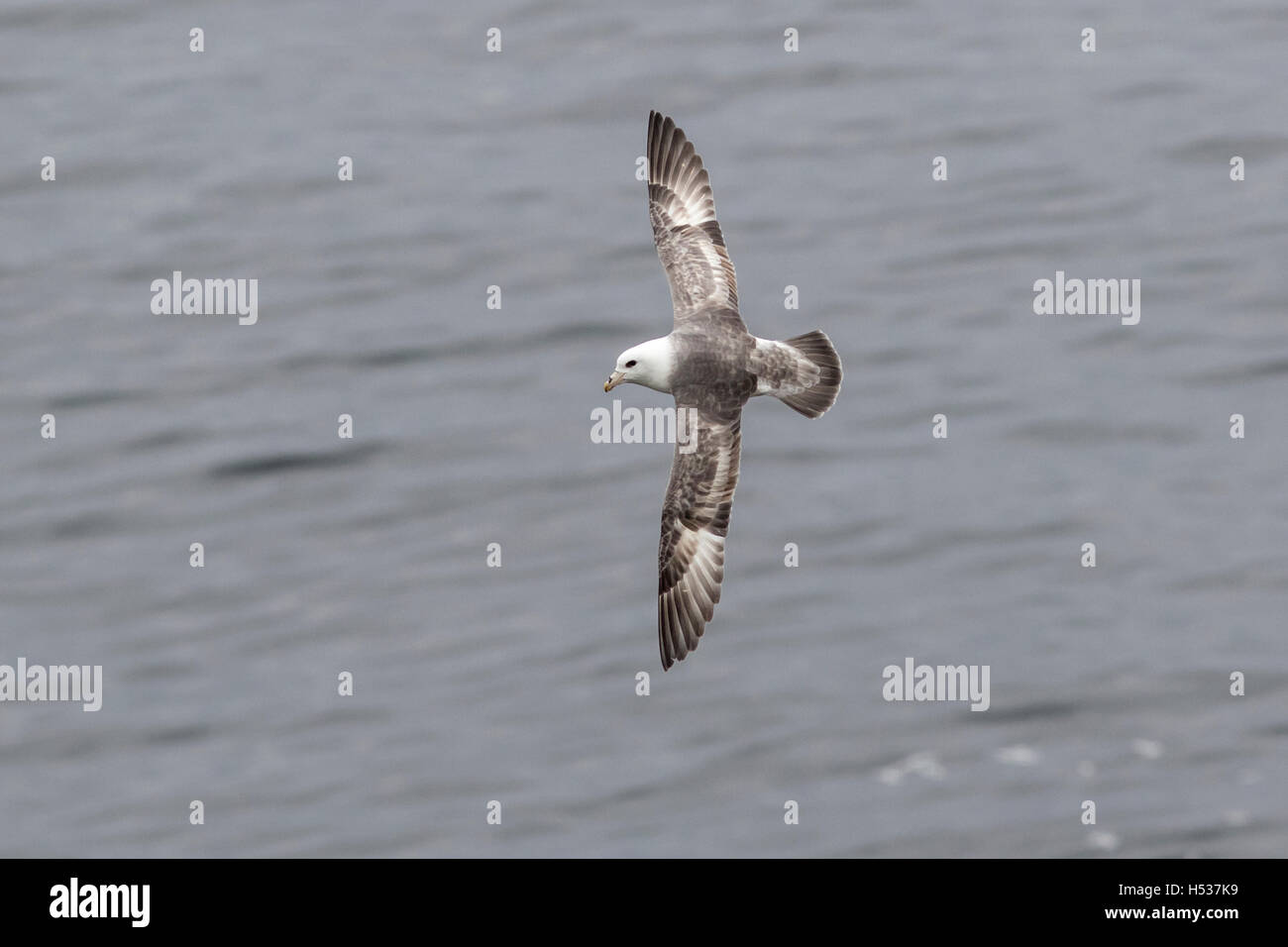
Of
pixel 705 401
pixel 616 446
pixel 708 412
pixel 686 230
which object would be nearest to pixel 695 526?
pixel 708 412

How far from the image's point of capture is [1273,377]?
29062 mm

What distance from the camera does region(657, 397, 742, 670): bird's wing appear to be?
1748cm

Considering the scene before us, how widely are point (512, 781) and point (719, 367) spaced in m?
8.64

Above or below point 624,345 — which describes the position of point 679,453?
below

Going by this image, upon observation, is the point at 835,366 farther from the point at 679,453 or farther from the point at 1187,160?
the point at 1187,160

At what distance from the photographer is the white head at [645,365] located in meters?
16.8

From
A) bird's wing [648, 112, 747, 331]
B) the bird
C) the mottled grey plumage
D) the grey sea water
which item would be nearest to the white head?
the bird

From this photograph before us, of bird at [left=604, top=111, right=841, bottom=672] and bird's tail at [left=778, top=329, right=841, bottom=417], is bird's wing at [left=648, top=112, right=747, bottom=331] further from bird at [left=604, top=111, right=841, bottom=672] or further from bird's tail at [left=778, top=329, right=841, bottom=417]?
bird's tail at [left=778, top=329, right=841, bottom=417]

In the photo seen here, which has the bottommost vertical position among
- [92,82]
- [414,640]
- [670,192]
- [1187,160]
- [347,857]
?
[347,857]

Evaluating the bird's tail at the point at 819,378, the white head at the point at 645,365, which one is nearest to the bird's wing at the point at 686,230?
the bird's tail at the point at 819,378

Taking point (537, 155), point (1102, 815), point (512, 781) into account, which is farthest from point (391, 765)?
point (537, 155)

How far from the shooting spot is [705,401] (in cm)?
1733

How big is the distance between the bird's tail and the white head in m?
1.17

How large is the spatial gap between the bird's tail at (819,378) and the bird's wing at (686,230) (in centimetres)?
75
